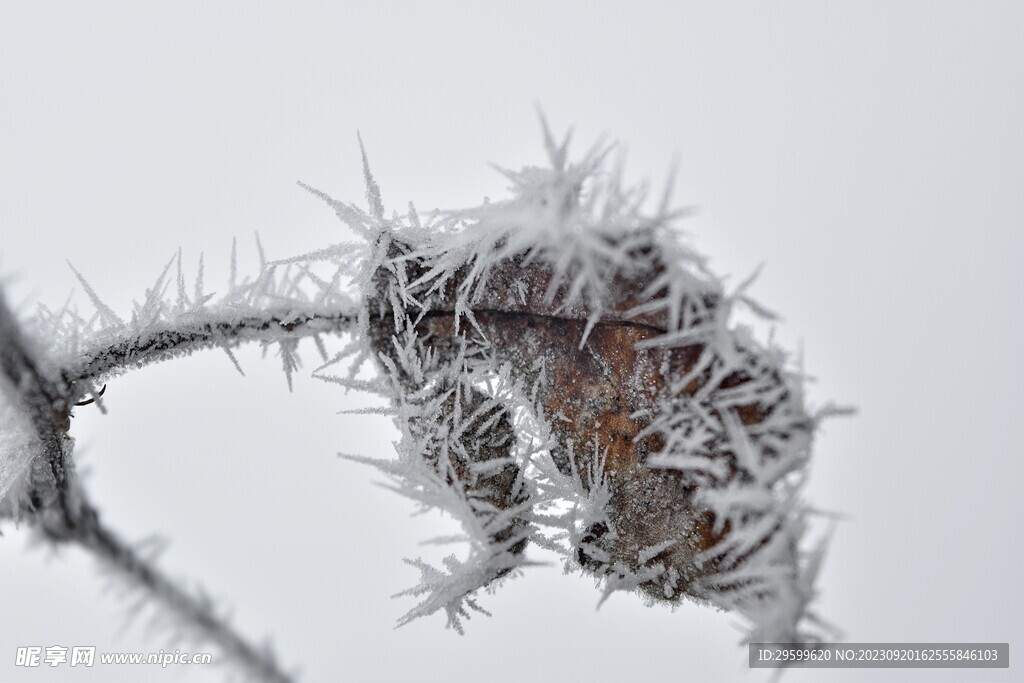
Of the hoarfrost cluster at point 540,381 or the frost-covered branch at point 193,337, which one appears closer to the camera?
the hoarfrost cluster at point 540,381

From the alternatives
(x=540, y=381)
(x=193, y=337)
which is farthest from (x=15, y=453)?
(x=540, y=381)

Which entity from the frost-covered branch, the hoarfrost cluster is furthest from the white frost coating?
the frost-covered branch

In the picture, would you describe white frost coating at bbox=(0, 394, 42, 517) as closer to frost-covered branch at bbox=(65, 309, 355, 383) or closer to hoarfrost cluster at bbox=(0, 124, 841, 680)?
hoarfrost cluster at bbox=(0, 124, 841, 680)

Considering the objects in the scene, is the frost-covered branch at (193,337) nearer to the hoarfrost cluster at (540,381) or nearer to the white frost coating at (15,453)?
the hoarfrost cluster at (540,381)

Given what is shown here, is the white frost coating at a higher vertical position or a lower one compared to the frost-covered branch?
lower

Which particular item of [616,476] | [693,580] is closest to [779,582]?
[693,580]

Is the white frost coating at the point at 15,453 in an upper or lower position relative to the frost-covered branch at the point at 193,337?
lower

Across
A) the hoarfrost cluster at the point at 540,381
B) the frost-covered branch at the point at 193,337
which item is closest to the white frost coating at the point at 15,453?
the hoarfrost cluster at the point at 540,381

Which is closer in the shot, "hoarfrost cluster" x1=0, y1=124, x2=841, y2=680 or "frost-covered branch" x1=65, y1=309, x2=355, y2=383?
"hoarfrost cluster" x1=0, y1=124, x2=841, y2=680
